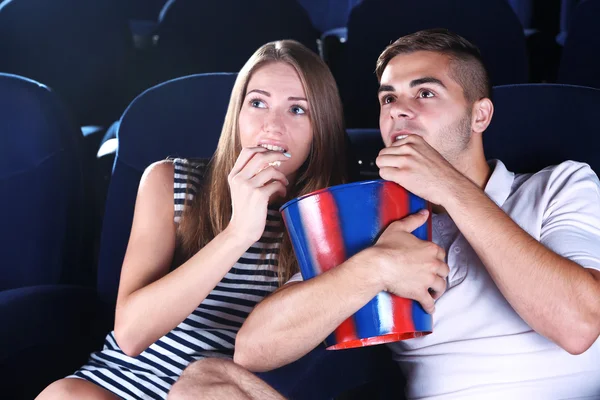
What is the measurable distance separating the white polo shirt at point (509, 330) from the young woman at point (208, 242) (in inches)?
11.5

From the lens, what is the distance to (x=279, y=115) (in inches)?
51.1

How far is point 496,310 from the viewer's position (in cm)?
113

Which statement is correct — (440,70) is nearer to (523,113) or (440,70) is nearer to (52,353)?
(523,113)

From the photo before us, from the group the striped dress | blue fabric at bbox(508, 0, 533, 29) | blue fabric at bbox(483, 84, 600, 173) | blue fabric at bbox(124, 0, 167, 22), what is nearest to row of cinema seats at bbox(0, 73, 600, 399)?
blue fabric at bbox(483, 84, 600, 173)

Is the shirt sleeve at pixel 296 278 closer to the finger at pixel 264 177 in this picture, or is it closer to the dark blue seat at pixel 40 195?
the finger at pixel 264 177

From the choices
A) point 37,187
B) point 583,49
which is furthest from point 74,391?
point 583,49

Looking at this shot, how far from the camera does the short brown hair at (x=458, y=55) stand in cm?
130

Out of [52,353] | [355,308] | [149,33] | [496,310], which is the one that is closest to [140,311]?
[52,353]

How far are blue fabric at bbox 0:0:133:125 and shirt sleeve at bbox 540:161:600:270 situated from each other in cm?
192

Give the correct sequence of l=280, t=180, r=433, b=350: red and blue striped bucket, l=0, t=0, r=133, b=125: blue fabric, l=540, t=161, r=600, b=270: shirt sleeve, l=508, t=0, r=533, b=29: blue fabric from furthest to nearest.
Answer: l=508, t=0, r=533, b=29: blue fabric < l=0, t=0, r=133, b=125: blue fabric < l=540, t=161, r=600, b=270: shirt sleeve < l=280, t=180, r=433, b=350: red and blue striped bucket

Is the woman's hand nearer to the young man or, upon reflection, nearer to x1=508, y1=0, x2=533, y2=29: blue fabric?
the young man

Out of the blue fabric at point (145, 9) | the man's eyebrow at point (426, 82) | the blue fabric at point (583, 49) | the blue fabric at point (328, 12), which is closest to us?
the man's eyebrow at point (426, 82)

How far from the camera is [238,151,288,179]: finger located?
109cm

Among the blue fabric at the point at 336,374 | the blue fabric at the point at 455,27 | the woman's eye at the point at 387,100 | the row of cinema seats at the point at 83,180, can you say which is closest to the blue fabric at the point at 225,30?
the blue fabric at the point at 455,27
